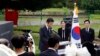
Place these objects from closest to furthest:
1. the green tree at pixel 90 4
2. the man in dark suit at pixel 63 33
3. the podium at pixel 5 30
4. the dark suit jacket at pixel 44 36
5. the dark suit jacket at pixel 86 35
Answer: the podium at pixel 5 30
the dark suit jacket at pixel 44 36
the dark suit jacket at pixel 86 35
the man in dark suit at pixel 63 33
the green tree at pixel 90 4

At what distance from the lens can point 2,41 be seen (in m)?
6.25

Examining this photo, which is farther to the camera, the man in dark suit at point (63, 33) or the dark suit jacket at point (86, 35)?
the man in dark suit at point (63, 33)

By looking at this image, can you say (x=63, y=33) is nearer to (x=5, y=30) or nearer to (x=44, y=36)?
(x=44, y=36)

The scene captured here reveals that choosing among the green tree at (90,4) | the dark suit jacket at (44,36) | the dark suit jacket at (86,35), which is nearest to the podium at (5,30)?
the dark suit jacket at (44,36)

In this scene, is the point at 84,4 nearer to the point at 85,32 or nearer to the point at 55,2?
the point at 55,2

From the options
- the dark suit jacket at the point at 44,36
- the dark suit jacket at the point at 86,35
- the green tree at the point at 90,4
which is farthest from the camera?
the green tree at the point at 90,4

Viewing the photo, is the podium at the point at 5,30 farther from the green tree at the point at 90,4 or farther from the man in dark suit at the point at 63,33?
the green tree at the point at 90,4

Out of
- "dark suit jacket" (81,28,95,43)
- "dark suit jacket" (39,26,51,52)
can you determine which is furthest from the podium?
"dark suit jacket" (81,28,95,43)

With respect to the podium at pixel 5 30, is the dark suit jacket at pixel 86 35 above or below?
below

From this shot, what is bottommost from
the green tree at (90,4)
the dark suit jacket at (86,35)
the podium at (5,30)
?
the green tree at (90,4)

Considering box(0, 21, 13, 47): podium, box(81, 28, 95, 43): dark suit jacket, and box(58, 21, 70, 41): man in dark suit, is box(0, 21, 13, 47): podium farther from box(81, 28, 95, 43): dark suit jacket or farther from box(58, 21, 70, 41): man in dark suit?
box(81, 28, 95, 43): dark suit jacket

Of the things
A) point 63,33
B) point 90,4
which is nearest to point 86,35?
point 63,33

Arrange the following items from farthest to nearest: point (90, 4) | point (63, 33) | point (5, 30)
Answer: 1. point (90, 4)
2. point (63, 33)
3. point (5, 30)

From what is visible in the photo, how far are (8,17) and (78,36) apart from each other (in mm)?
18301
